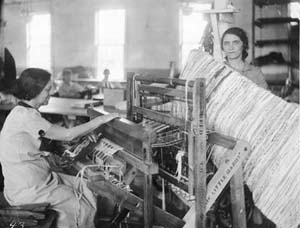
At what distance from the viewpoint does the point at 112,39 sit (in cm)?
742

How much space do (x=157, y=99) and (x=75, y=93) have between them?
152 inches

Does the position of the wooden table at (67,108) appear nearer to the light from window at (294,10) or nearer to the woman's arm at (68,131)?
the woman's arm at (68,131)

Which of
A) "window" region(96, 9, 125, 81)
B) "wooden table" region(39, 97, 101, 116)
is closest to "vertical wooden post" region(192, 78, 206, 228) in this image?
"wooden table" region(39, 97, 101, 116)

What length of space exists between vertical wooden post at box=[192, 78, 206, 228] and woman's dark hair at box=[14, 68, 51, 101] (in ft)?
2.95

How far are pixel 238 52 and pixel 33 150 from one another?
160cm

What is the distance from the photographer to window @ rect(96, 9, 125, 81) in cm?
712

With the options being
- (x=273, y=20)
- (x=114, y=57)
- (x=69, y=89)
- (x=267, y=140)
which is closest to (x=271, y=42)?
(x=273, y=20)

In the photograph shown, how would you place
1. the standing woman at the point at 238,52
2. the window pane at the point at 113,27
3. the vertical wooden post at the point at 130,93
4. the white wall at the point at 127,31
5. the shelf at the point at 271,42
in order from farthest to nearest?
1. the window pane at the point at 113,27
2. the white wall at the point at 127,31
3. the shelf at the point at 271,42
4. the standing woman at the point at 238,52
5. the vertical wooden post at the point at 130,93

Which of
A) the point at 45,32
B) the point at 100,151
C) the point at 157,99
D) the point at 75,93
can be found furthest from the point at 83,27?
the point at 100,151

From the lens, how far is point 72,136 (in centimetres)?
197

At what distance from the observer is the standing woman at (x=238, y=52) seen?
2709 millimetres

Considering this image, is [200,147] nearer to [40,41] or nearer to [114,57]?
[114,57]

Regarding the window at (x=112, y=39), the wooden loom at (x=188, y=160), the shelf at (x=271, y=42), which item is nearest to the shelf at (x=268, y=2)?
the shelf at (x=271, y=42)

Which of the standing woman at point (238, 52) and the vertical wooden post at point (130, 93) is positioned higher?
the standing woman at point (238, 52)
